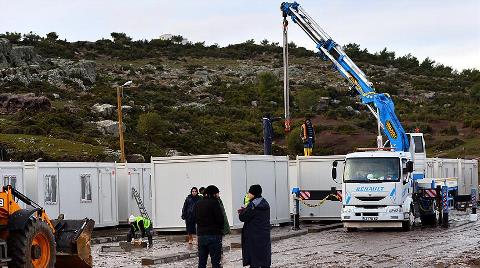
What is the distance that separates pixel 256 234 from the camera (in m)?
15.1

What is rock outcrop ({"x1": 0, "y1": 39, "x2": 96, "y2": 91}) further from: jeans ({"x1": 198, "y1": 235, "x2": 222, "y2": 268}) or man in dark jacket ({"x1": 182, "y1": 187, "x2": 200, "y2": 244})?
jeans ({"x1": 198, "y1": 235, "x2": 222, "y2": 268})

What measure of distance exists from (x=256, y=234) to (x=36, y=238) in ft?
14.7

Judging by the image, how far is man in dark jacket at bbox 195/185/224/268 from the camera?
16062 mm

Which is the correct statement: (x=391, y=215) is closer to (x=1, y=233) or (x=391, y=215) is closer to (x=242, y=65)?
(x=1, y=233)

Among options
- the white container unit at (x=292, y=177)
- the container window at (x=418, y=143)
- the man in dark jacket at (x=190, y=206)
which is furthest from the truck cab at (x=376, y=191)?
the man in dark jacket at (x=190, y=206)

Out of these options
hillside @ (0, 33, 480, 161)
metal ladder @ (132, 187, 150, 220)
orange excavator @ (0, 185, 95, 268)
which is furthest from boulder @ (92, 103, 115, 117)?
orange excavator @ (0, 185, 95, 268)

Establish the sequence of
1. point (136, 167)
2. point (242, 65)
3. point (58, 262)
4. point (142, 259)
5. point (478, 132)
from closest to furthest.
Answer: point (58, 262)
point (142, 259)
point (136, 167)
point (478, 132)
point (242, 65)

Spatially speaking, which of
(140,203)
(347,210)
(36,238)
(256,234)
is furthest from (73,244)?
(140,203)

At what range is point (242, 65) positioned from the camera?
437 ft

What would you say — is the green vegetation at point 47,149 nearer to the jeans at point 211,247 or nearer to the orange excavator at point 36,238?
the orange excavator at point 36,238

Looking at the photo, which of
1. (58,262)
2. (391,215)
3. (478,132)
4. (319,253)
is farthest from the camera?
(478,132)

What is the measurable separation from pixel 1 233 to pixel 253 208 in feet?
16.0

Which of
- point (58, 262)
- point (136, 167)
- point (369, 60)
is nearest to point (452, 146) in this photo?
point (136, 167)

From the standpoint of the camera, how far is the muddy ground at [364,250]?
19.8 metres
